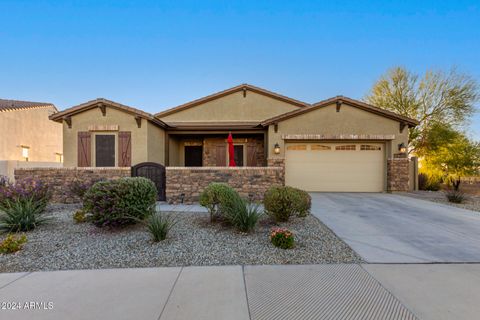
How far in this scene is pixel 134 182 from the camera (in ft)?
16.3

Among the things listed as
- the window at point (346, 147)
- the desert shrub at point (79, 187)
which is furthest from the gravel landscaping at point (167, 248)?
the window at point (346, 147)

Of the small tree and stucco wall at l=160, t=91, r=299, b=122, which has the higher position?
stucco wall at l=160, t=91, r=299, b=122

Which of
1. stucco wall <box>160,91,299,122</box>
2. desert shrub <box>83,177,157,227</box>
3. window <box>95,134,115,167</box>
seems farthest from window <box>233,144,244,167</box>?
desert shrub <box>83,177,157,227</box>

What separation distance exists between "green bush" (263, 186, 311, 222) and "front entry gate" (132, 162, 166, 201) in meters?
4.47

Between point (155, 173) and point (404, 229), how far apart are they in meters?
7.80

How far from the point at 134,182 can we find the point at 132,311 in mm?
3149

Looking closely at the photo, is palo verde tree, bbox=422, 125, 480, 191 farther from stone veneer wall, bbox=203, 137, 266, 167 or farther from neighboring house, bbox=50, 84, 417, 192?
stone veneer wall, bbox=203, 137, 266, 167

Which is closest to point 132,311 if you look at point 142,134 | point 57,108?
point 142,134

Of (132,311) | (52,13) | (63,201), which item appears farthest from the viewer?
(52,13)

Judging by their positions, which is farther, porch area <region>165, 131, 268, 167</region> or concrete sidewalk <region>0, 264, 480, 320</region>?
porch area <region>165, 131, 268, 167</region>

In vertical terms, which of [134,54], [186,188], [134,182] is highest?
[134,54]

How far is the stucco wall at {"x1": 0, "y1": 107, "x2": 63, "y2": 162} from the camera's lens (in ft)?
46.5

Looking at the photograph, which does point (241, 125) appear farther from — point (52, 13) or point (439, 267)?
point (52, 13)

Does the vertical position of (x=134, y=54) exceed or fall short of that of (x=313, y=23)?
it falls short
